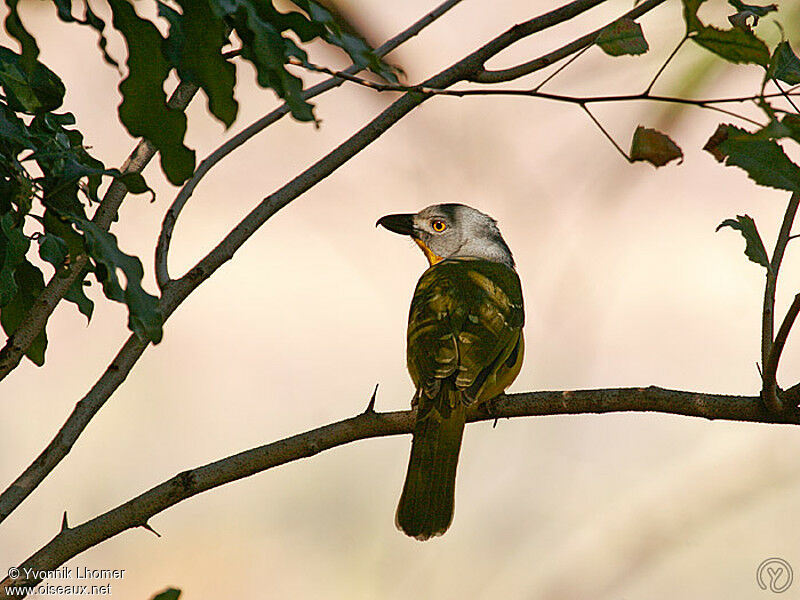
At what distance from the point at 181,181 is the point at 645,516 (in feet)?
11.8

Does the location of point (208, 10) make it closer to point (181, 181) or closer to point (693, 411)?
point (181, 181)


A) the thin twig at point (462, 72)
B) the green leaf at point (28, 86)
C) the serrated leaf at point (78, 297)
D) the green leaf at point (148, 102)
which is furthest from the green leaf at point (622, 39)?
the serrated leaf at point (78, 297)

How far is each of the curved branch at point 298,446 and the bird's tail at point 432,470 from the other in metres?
0.51

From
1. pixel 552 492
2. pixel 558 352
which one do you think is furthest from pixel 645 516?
pixel 558 352

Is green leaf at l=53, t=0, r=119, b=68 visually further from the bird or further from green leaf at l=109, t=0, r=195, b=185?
the bird

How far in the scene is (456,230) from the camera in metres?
4.80

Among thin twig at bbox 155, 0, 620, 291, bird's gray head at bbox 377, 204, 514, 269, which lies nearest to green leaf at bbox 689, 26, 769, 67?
thin twig at bbox 155, 0, 620, 291

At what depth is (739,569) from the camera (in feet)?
15.9

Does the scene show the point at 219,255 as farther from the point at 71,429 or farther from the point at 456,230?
the point at 456,230

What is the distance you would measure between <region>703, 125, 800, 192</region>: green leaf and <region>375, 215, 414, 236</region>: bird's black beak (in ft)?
10.4

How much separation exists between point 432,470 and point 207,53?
179 cm

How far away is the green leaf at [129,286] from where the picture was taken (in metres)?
1.81

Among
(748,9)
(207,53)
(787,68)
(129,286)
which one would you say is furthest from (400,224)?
(207,53)

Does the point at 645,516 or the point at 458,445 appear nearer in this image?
the point at 458,445
